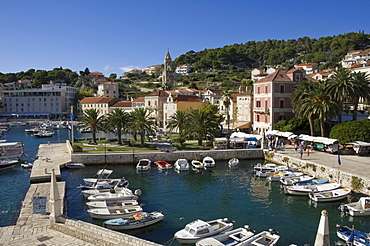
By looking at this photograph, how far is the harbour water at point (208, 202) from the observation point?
68.9 ft

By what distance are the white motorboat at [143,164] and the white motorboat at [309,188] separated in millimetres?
17061

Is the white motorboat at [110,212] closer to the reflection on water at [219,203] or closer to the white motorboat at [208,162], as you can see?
the reflection on water at [219,203]

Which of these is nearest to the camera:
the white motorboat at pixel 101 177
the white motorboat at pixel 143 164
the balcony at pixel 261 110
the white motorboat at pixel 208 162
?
the white motorboat at pixel 101 177

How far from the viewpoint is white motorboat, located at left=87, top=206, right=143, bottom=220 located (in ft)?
72.8

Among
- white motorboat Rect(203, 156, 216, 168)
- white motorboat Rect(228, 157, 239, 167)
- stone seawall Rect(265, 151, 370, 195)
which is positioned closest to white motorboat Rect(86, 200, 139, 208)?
white motorboat Rect(203, 156, 216, 168)

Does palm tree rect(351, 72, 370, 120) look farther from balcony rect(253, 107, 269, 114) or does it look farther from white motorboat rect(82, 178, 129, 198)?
white motorboat rect(82, 178, 129, 198)

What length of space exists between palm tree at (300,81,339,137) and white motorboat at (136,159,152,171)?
2303cm

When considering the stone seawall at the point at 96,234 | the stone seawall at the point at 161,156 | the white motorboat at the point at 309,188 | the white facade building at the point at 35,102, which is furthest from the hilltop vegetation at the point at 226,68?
the stone seawall at the point at 96,234

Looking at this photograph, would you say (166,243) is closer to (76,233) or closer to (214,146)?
(76,233)

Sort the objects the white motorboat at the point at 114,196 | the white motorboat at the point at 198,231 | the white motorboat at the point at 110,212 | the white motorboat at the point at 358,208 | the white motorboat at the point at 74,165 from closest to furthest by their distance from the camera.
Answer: the white motorboat at the point at 198,231 < the white motorboat at the point at 110,212 < the white motorboat at the point at 358,208 < the white motorboat at the point at 114,196 < the white motorboat at the point at 74,165

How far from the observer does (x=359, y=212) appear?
22.8 m

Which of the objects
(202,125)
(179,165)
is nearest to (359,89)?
(202,125)

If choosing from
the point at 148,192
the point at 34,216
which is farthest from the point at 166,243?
the point at 148,192

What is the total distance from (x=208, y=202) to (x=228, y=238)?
8.35 m
